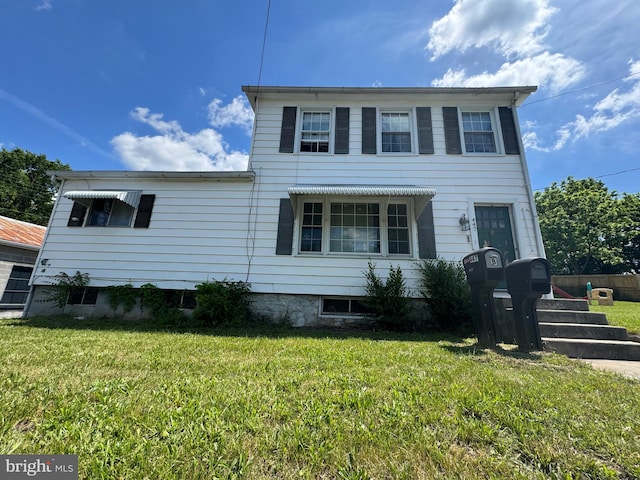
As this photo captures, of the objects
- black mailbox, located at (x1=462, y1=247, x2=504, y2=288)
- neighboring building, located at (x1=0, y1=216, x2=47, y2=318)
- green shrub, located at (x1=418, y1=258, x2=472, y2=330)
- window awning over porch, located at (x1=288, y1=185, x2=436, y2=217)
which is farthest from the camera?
neighboring building, located at (x1=0, y1=216, x2=47, y2=318)

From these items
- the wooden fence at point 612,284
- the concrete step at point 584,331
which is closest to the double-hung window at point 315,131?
the concrete step at point 584,331

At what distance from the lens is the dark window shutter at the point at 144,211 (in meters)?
6.78

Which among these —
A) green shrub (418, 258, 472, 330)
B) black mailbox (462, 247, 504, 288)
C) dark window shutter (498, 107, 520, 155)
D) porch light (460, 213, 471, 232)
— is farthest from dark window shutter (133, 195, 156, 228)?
dark window shutter (498, 107, 520, 155)

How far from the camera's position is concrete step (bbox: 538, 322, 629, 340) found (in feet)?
13.7

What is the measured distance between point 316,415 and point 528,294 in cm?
387

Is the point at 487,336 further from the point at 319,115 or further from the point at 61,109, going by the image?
the point at 61,109

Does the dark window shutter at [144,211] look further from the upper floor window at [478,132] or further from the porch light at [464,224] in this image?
the upper floor window at [478,132]

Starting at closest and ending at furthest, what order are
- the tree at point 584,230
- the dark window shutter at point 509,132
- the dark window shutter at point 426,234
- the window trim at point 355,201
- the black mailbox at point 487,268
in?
the black mailbox at point 487,268
the dark window shutter at point 426,234
the window trim at point 355,201
the dark window shutter at point 509,132
the tree at point 584,230

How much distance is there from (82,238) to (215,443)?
26.2ft

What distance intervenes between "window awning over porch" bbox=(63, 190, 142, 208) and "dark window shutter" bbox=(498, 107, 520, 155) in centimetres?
1034

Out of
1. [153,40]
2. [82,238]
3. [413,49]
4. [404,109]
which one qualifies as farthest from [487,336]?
[153,40]

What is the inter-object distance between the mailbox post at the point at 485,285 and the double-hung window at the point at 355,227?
7.61ft

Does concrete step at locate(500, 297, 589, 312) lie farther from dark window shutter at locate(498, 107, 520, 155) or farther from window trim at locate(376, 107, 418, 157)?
window trim at locate(376, 107, 418, 157)

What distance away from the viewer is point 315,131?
7430 millimetres
